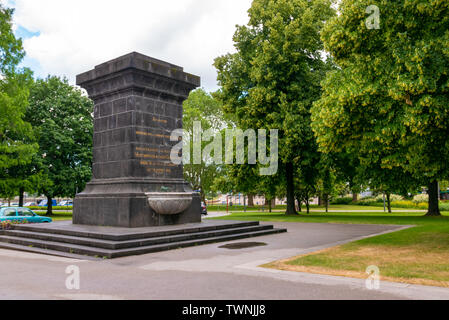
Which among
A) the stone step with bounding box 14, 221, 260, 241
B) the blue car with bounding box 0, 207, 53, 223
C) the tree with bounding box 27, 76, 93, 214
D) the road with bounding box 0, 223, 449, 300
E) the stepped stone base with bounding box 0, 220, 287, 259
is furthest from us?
the tree with bounding box 27, 76, 93, 214

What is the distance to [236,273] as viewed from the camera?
27.1 ft

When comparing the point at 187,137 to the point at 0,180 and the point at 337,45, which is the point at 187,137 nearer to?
Answer: the point at 0,180

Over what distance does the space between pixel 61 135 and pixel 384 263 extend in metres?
35.4

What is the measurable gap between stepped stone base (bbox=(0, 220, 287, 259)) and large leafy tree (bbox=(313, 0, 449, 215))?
5473mm

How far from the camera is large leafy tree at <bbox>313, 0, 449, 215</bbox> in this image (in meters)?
10.9

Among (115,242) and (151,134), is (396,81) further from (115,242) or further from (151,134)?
(115,242)

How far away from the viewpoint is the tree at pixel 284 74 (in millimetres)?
28094

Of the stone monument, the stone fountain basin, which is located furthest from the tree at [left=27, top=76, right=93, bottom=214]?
the stone fountain basin

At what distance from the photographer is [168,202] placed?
14.4 m

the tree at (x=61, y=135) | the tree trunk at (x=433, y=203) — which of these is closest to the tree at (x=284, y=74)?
the tree trunk at (x=433, y=203)

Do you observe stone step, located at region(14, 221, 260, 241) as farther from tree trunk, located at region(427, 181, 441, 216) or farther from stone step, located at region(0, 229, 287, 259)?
tree trunk, located at region(427, 181, 441, 216)
